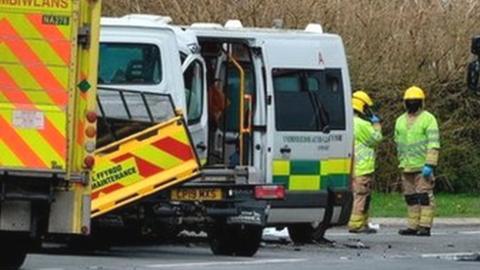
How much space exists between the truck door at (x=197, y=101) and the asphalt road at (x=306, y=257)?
120 centimetres

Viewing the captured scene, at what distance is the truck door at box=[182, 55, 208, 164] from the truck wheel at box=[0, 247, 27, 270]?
3.58 m

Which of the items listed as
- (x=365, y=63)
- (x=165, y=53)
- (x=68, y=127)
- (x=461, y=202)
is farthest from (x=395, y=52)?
(x=68, y=127)

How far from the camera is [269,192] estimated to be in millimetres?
17031

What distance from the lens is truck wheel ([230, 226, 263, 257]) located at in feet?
56.5

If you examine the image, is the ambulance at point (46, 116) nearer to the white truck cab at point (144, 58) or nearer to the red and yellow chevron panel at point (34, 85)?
the red and yellow chevron panel at point (34, 85)

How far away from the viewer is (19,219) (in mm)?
12820

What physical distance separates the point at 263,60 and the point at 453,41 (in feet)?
39.5

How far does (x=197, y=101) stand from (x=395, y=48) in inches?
481

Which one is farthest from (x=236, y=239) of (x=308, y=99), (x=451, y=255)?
(x=451, y=255)

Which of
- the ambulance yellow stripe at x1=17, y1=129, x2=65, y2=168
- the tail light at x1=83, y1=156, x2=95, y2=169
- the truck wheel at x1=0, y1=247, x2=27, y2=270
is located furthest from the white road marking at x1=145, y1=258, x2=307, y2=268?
the ambulance yellow stripe at x1=17, y1=129, x2=65, y2=168

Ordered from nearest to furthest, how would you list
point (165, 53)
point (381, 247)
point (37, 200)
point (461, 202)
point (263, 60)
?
point (37, 200)
point (165, 53)
point (263, 60)
point (381, 247)
point (461, 202)

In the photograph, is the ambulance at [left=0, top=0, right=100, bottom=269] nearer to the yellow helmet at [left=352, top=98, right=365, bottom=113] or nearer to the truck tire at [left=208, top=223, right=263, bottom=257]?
the truck tire at [left=208, top=223, right=263, bottom=257]

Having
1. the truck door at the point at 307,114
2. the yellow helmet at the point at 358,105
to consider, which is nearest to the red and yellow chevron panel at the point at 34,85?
the truck door at the point at 307,114

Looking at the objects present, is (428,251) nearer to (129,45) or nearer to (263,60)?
(263,60)
